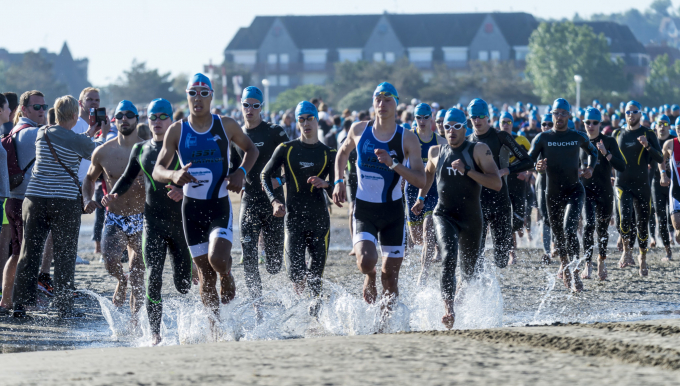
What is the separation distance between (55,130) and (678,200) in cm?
708

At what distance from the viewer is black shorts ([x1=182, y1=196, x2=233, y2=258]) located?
627 centimetres

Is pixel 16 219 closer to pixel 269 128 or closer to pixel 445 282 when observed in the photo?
pixel 269 128

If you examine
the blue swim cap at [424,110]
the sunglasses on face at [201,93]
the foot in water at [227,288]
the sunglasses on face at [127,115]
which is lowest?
the foot in water at [227,288]

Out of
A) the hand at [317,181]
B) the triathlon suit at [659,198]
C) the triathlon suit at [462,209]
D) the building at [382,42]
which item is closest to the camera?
the triathlon suit at [462,209]

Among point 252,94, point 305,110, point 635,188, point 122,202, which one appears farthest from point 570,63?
point 122,202

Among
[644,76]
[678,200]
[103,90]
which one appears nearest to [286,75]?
[103,90]

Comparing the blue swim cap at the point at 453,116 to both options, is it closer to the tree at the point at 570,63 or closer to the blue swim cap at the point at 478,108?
the blue swim cap at the point at 478,108

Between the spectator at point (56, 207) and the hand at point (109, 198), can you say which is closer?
the hand at point (109, 198)

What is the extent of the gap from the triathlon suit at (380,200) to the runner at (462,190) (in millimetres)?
435

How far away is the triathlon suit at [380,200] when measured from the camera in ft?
21.7

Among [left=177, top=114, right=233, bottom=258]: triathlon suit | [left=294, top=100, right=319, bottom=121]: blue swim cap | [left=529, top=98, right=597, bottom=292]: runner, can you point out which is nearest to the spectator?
[left=177, top=114, right=233, bottom=258]: triathlon suit

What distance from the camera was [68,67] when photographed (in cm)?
11506

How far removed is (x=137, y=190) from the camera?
744 cm

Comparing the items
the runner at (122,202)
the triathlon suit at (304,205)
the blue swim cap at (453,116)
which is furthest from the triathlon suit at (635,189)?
the runner at (122,202)
